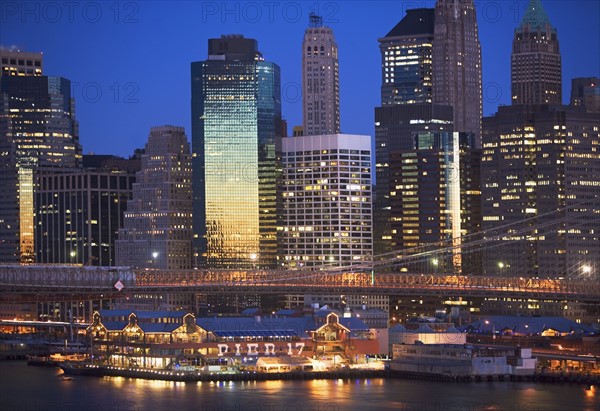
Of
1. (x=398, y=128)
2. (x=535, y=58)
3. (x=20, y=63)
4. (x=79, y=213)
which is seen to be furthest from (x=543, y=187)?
(x=20, y=63)

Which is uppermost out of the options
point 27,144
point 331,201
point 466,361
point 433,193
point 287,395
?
Result: point 27,144

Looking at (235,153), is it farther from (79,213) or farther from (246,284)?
(246,284)

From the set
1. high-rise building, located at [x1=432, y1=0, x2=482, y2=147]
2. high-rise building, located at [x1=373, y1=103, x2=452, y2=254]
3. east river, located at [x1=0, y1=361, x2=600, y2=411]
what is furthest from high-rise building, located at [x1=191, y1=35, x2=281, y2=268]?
east river, located at [x1=0, y1=361, x2=600, y2=411]

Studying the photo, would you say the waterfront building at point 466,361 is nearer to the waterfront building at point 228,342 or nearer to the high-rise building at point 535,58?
the waterfront building at point 228,342

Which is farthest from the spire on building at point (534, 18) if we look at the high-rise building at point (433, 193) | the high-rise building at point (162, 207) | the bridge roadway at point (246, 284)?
the bridge roadway at point (246, 284)

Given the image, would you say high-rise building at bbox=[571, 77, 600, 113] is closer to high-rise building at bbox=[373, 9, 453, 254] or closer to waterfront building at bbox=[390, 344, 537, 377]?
high-rise building at bbox=[373, 9, 453, 254]

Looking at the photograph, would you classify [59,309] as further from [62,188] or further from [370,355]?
[370,355]
